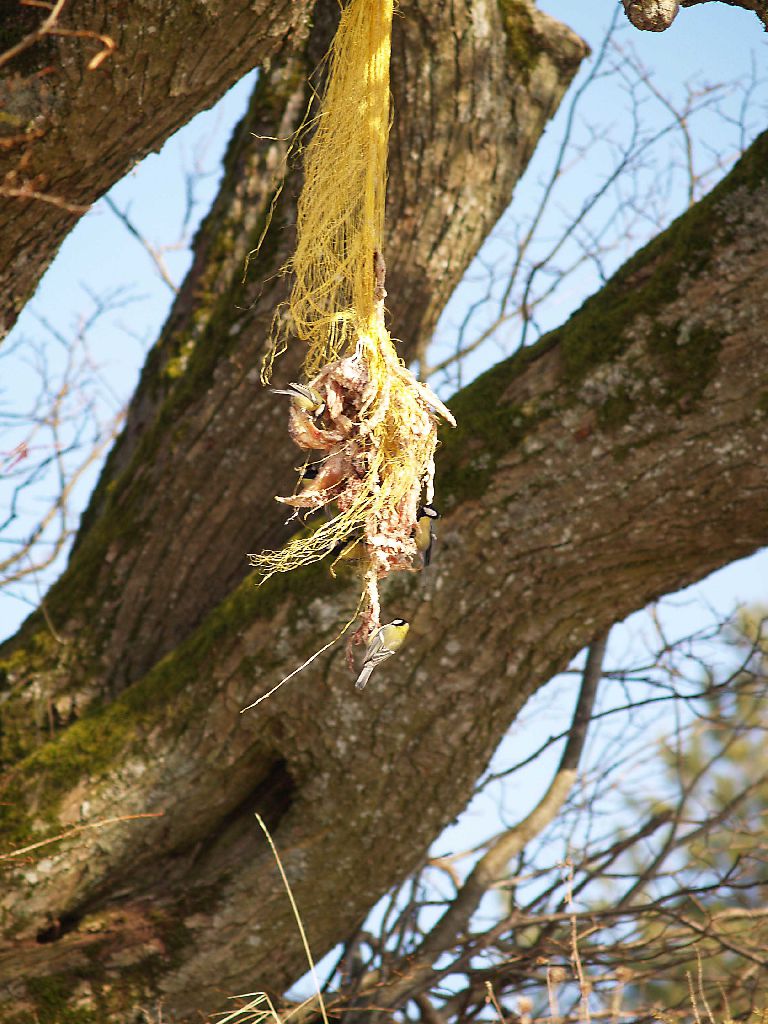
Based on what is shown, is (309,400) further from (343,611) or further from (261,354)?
(261,354)

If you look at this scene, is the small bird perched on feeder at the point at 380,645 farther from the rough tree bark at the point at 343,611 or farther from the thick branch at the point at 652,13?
the thick branch at the point at 652,13

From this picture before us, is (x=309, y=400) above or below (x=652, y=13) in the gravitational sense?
below

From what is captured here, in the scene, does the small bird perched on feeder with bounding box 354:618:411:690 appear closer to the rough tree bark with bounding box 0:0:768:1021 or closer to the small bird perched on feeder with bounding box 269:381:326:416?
the small bird perched on feeder with bounding box 269:381:326:416

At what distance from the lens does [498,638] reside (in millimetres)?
2686

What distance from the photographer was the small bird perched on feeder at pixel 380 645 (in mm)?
1569

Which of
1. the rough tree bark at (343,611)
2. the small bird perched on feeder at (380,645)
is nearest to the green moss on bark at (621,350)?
the rough tree bark at (343,611)

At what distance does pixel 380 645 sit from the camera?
1.62 m

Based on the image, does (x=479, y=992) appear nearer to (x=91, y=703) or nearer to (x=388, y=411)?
(x=91, y=703)

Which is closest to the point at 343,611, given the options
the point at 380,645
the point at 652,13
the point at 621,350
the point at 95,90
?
the point at 621,350

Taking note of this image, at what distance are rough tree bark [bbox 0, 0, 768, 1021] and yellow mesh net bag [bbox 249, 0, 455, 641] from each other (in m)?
0.86

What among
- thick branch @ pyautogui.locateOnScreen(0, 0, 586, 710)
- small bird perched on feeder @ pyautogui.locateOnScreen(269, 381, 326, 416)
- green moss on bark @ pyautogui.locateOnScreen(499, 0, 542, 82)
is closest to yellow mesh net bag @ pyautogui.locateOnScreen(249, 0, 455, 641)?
small bird perched on feeder @ pyautogui.locateOnScreen(269, 381, 326, 416)

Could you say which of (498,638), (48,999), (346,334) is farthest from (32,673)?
(346,334)

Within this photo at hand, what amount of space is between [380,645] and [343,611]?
106cm

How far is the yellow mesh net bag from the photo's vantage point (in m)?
1.63
